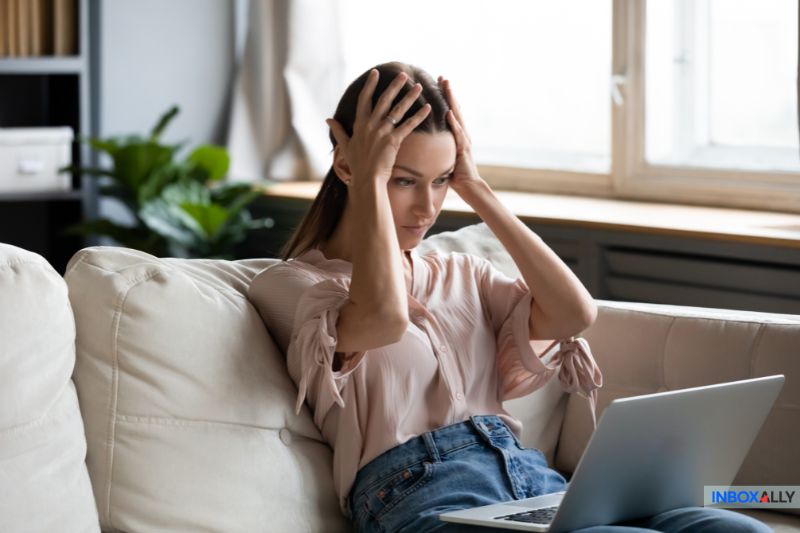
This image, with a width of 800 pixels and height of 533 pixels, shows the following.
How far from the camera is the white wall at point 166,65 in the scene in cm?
386

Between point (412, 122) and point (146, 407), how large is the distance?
545 millimetres

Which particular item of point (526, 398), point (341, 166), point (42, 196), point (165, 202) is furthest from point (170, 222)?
point (341, 166)

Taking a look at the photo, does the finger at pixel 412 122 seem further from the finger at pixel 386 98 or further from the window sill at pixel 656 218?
the window sill at pixel 656 218

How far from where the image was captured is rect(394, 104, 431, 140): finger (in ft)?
5.51

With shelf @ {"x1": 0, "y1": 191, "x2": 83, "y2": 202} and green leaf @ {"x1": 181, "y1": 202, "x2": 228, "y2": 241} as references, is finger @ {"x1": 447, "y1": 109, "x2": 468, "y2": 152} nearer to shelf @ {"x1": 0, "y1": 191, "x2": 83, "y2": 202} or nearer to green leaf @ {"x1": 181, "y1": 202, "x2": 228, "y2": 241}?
green leaf @ {"x1": 181, "y1": 202, "x2": 228, "y2": 241}

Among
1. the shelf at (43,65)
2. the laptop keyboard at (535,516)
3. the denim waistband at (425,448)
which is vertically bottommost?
the laptop keyboard at (535,516)

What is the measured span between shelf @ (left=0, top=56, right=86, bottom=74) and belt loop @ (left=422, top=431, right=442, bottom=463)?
2332 millimetres

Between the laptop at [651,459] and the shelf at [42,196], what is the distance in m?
2.37

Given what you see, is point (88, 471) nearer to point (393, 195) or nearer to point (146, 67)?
point (393, 195)

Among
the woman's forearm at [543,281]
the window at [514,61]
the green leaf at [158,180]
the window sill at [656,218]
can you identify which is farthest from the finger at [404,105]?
the green leaf at [158,180]


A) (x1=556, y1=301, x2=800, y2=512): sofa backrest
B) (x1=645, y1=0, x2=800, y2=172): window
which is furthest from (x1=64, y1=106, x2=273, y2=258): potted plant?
(x1=556, y1=301, x2=800, y2=512): sofa backrest

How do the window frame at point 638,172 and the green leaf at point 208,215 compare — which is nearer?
the window frame at point 638,172

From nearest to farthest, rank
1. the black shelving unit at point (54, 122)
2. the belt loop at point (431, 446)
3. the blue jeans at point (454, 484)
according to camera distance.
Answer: the blue jeans at point (454, 484) → the belt loop at point (431, 446) → the black shelving unit at point (54, 122)

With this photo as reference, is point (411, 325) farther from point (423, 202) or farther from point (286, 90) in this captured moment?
point (286, 90)
